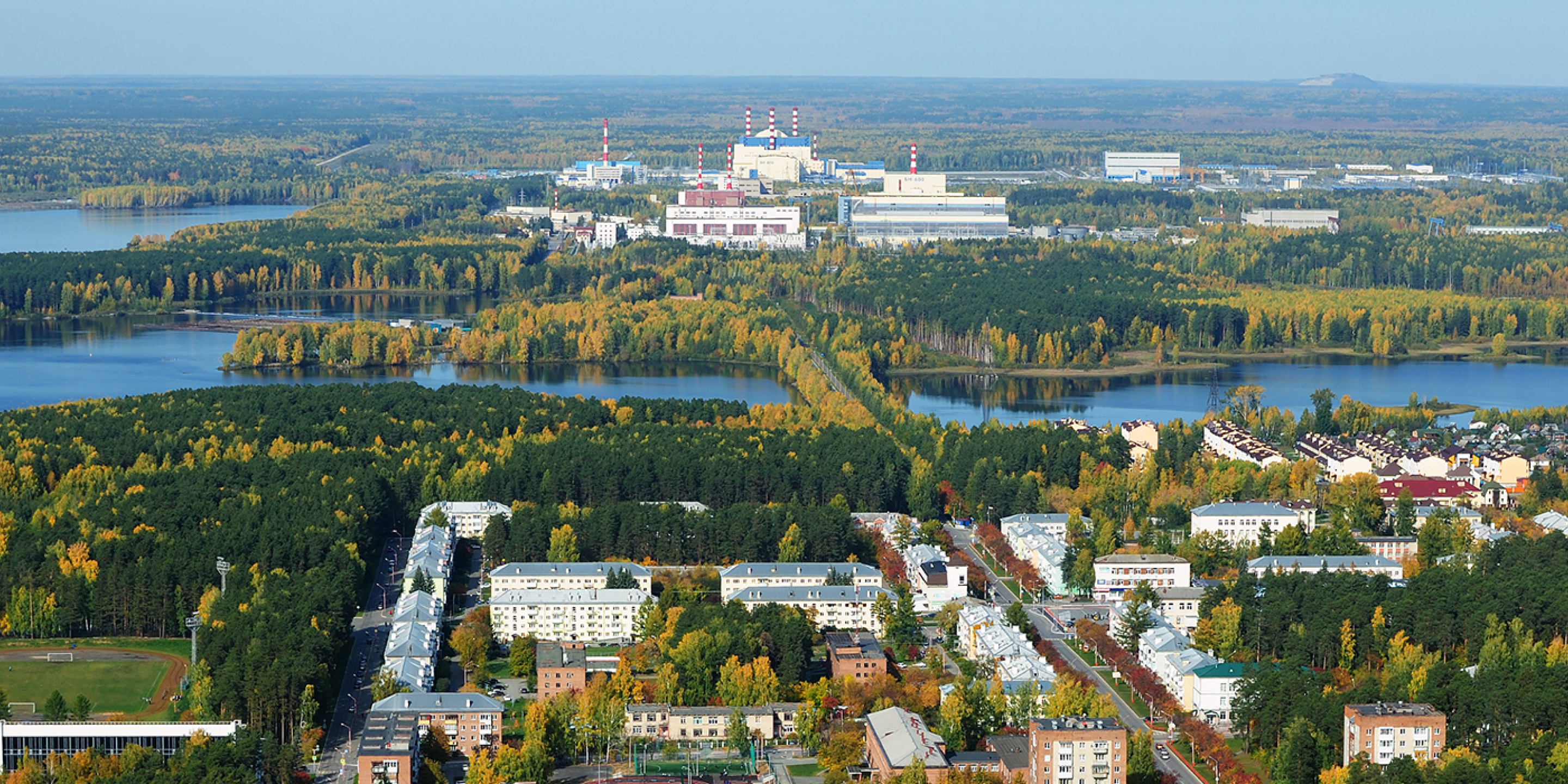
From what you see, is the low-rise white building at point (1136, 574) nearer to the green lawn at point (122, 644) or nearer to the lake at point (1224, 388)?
the green lawn at point (122, 644)

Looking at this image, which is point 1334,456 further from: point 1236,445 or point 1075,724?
point 1075,724

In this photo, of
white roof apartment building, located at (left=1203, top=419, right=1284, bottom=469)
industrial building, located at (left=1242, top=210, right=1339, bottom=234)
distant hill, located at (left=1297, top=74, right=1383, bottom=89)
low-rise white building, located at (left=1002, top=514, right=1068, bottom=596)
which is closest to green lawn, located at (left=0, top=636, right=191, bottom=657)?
low-rise white building, located at (left=1002, top=514, right=1068, bottom=596)

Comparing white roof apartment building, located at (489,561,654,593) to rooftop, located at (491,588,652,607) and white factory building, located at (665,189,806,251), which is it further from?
white factory building, located at (665,189,806,251)

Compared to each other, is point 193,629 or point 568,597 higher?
point 193,629

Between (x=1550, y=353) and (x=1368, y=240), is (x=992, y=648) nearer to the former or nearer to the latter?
(x=1550, y=353)

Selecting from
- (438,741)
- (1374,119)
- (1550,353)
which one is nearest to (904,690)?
(438,741)

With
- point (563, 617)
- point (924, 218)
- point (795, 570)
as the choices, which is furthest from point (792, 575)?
point (924, 218)
